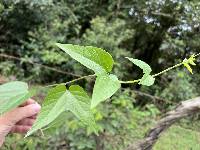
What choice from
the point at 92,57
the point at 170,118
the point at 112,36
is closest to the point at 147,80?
the point at 92,57

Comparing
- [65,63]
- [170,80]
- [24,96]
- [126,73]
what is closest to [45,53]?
[65,63]

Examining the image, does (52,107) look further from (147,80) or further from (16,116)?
(16,116)

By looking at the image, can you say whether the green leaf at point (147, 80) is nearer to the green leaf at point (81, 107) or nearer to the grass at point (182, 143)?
the green leaf at point (81, 107)

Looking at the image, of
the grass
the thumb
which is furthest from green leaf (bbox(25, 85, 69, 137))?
the grass

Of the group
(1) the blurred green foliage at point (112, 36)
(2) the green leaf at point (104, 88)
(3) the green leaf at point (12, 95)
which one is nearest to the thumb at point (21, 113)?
(3) the green leaf at point (12, 95)

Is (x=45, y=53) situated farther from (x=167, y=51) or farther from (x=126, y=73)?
(x=167, y=51)

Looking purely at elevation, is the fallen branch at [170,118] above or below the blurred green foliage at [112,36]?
below
